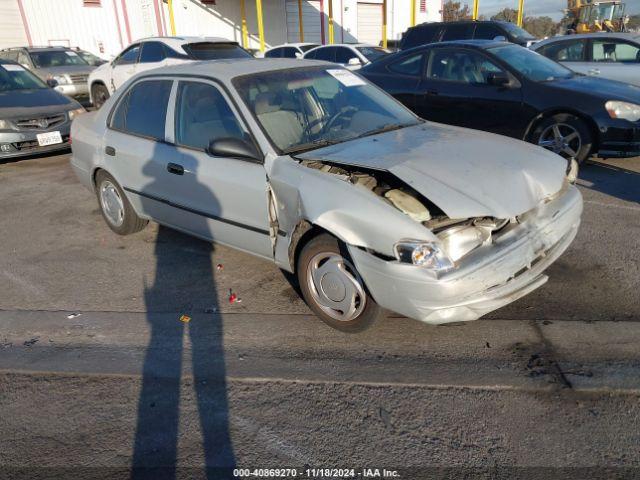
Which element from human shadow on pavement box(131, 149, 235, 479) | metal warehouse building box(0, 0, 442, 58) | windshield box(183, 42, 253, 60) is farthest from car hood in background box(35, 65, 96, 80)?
human shadow on pavement box(131, 149, 235, 479)

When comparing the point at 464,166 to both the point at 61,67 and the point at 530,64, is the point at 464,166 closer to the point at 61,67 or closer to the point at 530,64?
the point at 530,64

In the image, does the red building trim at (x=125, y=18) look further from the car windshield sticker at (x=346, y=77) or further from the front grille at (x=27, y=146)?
the car windshield sticker at (x=346, y=77)

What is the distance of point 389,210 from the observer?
2891 millimetres

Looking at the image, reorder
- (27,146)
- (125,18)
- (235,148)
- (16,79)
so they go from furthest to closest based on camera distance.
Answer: (125,18), (16,79), (27,146), (235,148)

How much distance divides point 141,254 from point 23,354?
5.34 feet

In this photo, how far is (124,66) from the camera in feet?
37.8

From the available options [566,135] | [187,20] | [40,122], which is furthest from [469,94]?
[187,20]

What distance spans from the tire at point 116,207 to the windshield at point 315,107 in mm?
1874

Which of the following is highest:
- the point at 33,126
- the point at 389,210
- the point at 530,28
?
the point at 389,210

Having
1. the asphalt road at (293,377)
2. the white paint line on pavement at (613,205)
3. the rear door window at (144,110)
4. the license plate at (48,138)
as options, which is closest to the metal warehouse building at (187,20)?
the license plate at (48,138)

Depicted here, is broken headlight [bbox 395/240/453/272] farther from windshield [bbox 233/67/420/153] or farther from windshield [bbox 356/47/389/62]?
windshield [bbox 356/47/389/62]

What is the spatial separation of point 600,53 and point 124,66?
9.58 meters

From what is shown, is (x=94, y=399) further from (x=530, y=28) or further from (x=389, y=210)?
(x=530, y=28)

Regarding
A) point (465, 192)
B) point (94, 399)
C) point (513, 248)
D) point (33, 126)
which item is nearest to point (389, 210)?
point (465, 192)
